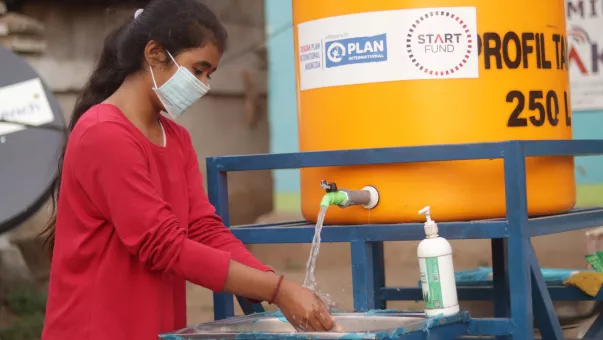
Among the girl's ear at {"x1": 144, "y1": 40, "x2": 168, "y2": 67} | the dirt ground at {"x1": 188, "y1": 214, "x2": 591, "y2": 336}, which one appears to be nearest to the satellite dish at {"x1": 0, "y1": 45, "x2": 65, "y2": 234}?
the dirt ground at {"x1": 188, "y1": 214, "x2": 591, "y2": 336}

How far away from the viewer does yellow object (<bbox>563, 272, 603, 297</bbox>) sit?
3.15m

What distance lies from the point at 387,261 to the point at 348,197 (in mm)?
4059

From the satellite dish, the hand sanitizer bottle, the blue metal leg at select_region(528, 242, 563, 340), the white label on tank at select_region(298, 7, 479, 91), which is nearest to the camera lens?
the hand sanitizer bottle

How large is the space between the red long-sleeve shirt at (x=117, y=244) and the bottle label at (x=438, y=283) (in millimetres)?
489

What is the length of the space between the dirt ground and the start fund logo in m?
3.09

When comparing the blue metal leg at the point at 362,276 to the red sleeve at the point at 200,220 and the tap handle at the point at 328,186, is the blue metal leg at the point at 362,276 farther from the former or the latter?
the red sleeve at the point at 200,220

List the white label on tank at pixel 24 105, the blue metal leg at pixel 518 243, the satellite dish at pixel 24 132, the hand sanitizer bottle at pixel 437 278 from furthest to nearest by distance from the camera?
the white label on tank at pixel 24 105 < the satellite dish at pixel 24 132 < the blue metal leg at pixel 518 243 < the hand sanitizer bottle at pixel 437 278

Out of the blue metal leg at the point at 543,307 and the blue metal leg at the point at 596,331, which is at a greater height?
the blue metal leg at the point at 543,307

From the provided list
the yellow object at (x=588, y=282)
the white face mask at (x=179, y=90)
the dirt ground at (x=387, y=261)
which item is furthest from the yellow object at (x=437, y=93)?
the dirt ground at (x=387, y=261)

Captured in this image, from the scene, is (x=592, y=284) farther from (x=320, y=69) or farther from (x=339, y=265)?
(x=339, y=265)

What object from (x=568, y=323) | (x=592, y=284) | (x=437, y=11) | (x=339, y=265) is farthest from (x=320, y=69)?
(x=339, y=265)

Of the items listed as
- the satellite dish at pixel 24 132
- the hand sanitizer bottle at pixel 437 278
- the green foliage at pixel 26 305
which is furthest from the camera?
the green foliage at pixel 26 305

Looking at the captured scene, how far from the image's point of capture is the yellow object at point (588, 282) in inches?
124

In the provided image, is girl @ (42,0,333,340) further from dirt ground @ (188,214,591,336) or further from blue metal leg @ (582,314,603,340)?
dirt ground @ (188,214,591,336)
